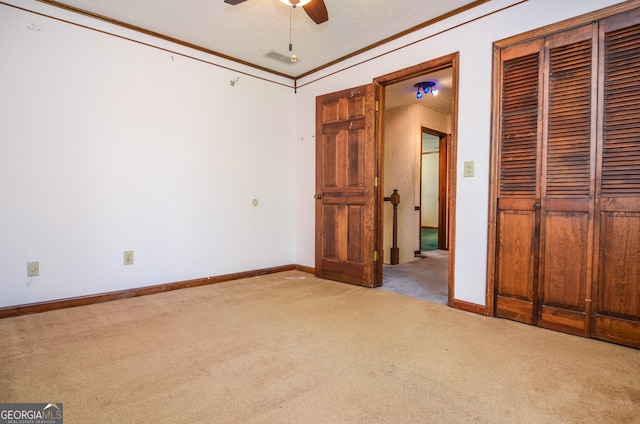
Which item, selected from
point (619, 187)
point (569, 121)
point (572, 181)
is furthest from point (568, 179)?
point (569, 121)

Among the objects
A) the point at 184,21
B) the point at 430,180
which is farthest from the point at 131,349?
the point at 430,180

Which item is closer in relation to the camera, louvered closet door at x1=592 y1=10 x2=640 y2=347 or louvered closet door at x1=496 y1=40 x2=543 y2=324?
louvered closet door at x1=592 y1=10 x2=640 y2=347

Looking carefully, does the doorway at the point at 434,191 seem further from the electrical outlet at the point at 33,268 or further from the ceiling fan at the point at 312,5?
the electrical outlet at the point at 33,268

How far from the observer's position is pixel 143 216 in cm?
329

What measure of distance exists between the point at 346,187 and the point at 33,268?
3013mm

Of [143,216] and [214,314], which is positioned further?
[143,216]

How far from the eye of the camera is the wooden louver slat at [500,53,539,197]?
2.49 m

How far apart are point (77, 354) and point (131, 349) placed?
291 mm

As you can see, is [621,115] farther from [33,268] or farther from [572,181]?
[33,268]

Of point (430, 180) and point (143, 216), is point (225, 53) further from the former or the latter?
point (430, 180)

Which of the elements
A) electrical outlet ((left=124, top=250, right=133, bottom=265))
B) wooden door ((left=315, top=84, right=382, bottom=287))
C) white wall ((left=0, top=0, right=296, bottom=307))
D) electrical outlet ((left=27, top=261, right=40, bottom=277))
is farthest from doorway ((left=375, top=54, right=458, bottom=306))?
electrical outlet ((left=27, top=261, right=40, bottom=277))

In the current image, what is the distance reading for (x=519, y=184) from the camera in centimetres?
257

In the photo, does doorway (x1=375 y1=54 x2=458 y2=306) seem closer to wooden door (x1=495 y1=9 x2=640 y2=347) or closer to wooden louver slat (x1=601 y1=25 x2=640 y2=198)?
wooden door (x1=495 y1=9 x2=640 y2=347)

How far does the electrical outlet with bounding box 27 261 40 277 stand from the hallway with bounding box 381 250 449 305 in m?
3.20
